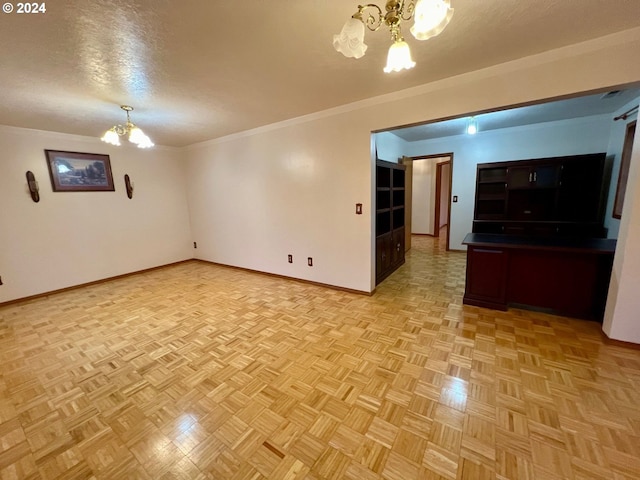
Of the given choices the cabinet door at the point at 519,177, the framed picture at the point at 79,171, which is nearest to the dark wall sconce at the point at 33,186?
the framed picture at the point at 79,171

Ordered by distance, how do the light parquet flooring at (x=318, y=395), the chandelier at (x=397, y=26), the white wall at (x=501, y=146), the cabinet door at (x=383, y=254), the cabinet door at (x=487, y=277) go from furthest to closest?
the white wall at (x=501, y=146)
the cabinet door at (x=383, y=254)
the cabinet door at (x=487, y=277)
the light parquet flooring at (x=318, y=395)
the chandelier at (x=397, y=26)

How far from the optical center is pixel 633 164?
2025 millimetres

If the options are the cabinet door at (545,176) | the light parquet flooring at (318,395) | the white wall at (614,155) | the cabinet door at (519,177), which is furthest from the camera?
the cabinet door at (519,177)

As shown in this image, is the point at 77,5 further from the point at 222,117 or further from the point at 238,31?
the point at 222,117

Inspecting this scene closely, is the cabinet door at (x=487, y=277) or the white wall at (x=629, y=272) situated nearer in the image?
the white wall at (x=629, y=272)

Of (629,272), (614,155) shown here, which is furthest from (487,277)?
(614,155)

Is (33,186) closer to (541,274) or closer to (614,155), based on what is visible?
(541,274)

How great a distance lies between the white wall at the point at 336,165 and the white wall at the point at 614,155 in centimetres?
20

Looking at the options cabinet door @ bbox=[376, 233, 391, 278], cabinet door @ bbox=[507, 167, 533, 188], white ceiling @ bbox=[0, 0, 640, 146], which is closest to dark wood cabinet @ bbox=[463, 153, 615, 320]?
cabinet door @ bbox=[507, 167, 533, 188]

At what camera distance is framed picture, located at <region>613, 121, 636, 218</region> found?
3141 millimetres

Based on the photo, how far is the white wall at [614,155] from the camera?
3.35 meters

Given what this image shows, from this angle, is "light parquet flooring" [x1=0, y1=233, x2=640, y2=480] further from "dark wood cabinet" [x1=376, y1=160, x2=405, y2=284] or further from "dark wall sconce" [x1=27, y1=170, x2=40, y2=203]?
"dark wall sconce" [x1=27, y1=170, x2=40, y2=203]

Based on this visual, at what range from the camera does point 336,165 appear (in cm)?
325

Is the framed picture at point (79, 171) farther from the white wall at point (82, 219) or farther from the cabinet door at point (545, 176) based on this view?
the cabinet door at point (545, 176)
